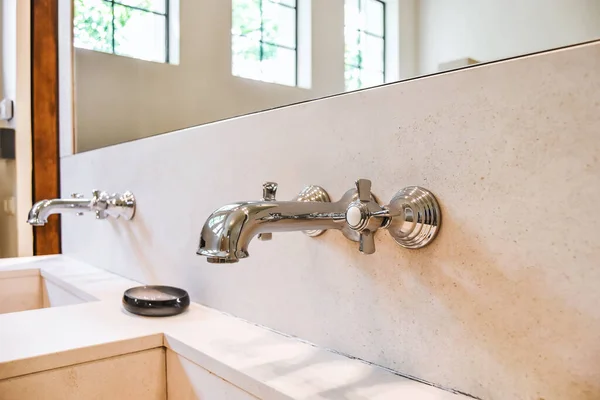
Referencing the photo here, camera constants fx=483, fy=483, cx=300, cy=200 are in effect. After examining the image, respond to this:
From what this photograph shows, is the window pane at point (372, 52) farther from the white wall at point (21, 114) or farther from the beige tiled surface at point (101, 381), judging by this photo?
the white wall at point (21, 114)

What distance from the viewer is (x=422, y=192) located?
0.57 m

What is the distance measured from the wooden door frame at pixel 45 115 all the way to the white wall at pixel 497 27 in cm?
159

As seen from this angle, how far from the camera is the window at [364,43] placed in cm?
66

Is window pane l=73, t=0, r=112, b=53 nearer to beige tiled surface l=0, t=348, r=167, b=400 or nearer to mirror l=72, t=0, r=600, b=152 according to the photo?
mirror l=72, t=0, r=600, b=152

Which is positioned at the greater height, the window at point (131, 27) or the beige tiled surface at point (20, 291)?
the window at point (131, 27)

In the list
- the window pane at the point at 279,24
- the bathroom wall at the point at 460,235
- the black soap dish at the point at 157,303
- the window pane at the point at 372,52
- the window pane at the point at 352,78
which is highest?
the window pane at the point at 279,24

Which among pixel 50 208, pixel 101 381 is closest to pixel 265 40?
pixel 101 381

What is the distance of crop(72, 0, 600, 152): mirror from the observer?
530 millimetres

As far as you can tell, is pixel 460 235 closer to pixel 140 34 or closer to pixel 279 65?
pixel 279 65

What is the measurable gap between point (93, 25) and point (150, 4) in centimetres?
32

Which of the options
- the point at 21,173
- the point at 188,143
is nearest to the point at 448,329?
the point at 188,143

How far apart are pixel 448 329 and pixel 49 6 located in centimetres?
185

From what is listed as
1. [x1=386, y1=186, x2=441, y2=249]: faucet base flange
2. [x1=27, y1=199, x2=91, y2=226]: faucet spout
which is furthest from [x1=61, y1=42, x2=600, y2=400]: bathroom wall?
[x1=27, y1=199, x2=91, y2=226]: faucet spout

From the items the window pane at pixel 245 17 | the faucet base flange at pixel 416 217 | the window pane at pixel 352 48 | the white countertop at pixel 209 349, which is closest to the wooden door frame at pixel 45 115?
the white countertop at pixel 209 349
